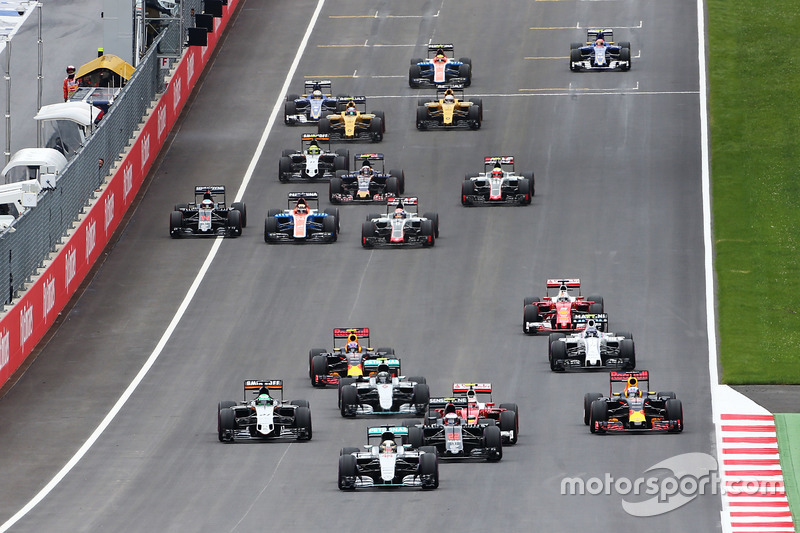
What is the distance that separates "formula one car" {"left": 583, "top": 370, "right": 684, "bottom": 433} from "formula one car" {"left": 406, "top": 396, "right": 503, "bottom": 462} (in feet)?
7.68

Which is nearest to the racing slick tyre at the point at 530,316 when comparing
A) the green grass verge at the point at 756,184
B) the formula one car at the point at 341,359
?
the green grass verge at the point at 756,184

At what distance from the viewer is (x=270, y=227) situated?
180ft

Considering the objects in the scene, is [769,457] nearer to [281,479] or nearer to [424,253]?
[281,479]

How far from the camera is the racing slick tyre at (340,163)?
59500mm

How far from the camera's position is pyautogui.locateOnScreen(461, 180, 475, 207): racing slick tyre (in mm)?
57469

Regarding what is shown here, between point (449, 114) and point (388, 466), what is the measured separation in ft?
100

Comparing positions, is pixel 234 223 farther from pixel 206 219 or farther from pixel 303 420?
pixel 303 420

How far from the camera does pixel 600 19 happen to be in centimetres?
7681

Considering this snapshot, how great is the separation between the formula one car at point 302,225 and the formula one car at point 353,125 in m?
8.89

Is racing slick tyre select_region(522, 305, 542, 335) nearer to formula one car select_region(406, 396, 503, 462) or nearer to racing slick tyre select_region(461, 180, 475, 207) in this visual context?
formula one car select_region(406, 396, 503, 462)

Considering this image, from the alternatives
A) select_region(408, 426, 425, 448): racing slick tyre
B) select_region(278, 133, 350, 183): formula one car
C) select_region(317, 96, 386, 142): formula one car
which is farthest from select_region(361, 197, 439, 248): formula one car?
select_region(408, 426, 425, 448): racing slick tyre

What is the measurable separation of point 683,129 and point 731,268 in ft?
43.3

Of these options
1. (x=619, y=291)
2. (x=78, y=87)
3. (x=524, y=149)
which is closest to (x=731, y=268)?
(x=619, y=291)

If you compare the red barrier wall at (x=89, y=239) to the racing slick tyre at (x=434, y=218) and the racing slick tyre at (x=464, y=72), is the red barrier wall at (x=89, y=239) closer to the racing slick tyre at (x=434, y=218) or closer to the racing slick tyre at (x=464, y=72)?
the racing slick tyre at (x=434, y=218)
